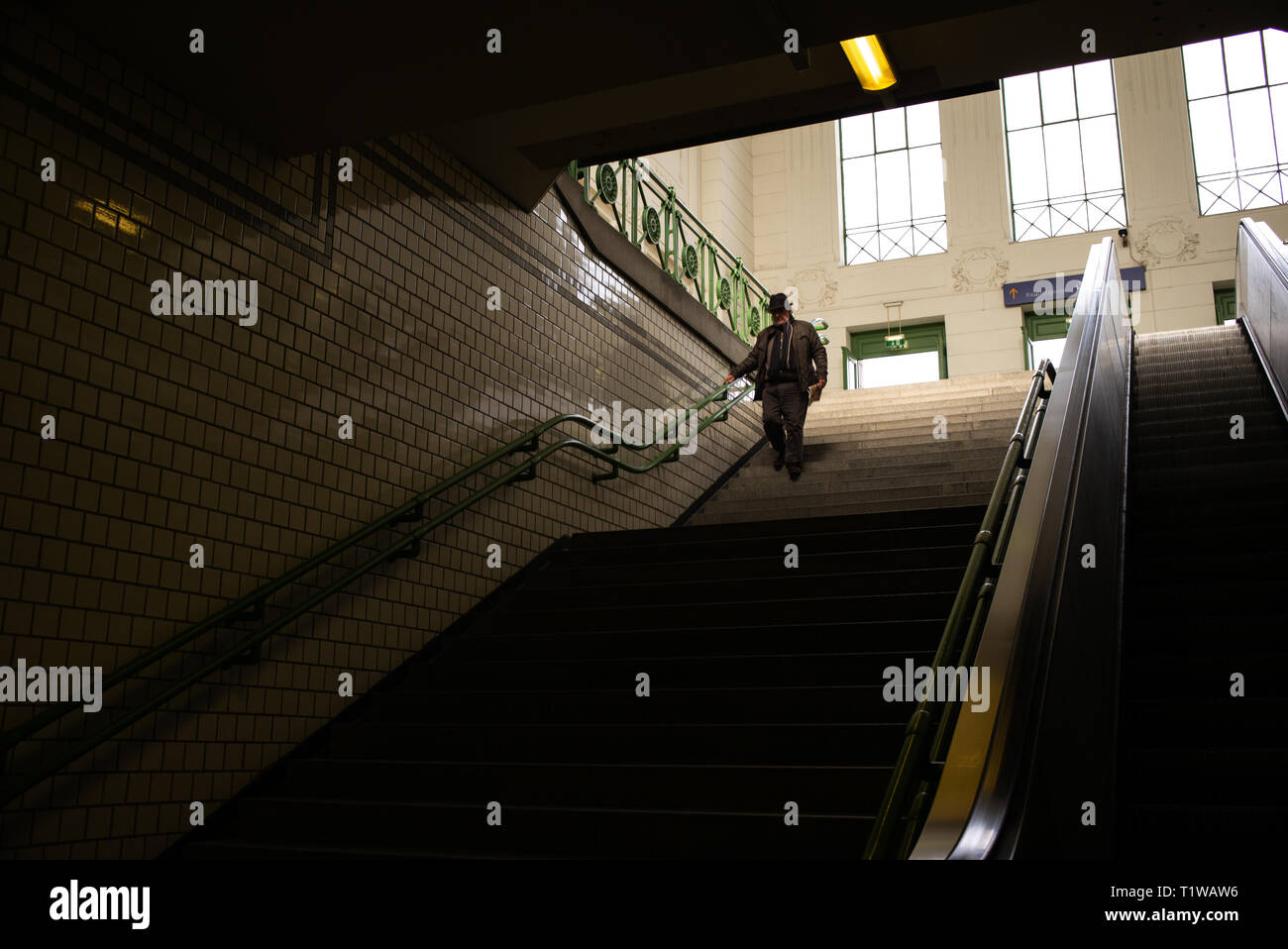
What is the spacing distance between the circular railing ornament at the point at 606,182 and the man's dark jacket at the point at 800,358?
1751 millimetres

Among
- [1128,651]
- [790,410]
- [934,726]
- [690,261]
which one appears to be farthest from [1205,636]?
[690,261]

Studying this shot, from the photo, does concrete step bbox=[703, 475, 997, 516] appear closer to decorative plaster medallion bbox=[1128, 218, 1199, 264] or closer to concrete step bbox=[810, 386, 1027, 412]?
concrete step bbox=[810, 386, 1027, 412]

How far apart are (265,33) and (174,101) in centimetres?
69

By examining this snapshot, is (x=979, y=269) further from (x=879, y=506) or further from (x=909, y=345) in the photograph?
(x=879, y=506)

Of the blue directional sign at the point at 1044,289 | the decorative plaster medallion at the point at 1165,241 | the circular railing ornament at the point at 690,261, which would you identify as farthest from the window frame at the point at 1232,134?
the circular railing ornament at the point at 690,261

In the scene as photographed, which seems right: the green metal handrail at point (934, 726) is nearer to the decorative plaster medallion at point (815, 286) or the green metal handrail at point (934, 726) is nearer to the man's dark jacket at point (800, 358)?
the man's dark jacket at point (800, 358)

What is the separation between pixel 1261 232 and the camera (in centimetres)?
975

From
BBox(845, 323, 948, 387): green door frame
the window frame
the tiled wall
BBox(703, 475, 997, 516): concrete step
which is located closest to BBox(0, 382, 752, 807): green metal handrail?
the tiled wall

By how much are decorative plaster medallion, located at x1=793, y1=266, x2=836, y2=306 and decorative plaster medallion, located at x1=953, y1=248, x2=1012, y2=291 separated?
75.8 inches

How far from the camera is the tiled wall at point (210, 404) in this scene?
3.94m

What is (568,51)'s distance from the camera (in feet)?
14.7

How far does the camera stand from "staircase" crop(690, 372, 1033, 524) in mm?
8117
